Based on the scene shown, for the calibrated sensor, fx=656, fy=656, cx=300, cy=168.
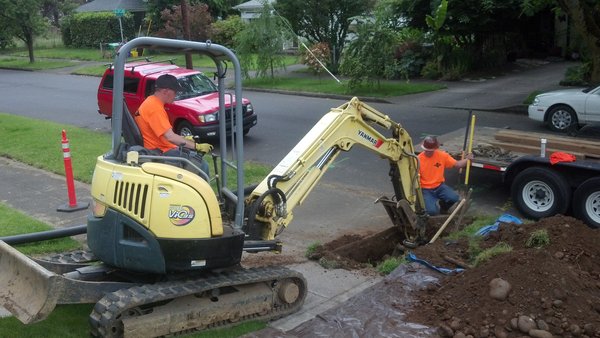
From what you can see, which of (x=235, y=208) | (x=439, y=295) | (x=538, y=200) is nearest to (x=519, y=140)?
(x=538, y=200)

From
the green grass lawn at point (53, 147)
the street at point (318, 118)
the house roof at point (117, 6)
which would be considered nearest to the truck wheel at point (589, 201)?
the street at point (318, 118)

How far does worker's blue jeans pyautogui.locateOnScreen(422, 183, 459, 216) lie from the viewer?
9078mm

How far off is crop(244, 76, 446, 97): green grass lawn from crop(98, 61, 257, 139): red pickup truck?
798 centimetres

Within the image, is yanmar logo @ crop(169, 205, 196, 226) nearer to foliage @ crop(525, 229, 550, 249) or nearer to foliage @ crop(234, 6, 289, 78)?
foliage @ crop(525, 229, 550, 249)

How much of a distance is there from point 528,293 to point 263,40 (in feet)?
68.9

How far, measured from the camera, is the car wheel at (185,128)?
Answer: 15034mm

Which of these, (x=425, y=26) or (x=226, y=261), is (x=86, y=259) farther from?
(x=425, y=26)

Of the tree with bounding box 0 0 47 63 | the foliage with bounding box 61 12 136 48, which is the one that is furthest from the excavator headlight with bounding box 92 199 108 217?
the foliage with bounding box 61 12 136 48

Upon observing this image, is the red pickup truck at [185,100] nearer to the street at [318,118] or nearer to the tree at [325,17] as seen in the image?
the street at [318,118]

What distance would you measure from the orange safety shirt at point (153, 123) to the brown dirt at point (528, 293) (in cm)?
293

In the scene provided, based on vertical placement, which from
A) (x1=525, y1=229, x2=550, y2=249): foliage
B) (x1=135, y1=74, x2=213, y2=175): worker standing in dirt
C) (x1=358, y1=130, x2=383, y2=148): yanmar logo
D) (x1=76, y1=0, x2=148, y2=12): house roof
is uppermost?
(x1=76, y1=0, x2=148, y2=12): house roof

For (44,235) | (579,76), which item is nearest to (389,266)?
Result: (44,235)

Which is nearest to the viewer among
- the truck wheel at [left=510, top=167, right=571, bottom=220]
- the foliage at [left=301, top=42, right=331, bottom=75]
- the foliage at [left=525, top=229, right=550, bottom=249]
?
the foliage at [left=525, top=229, right=550, bottom=249]

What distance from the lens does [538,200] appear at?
379 inches
